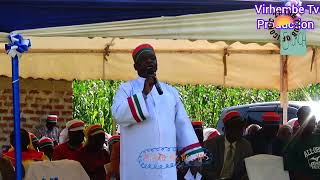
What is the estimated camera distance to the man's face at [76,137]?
7.59m

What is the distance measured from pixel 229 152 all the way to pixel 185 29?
2003mm

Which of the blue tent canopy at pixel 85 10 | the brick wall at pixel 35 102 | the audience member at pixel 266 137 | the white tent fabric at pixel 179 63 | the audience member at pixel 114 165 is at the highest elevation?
the blue tent canopy at pixel 85 10

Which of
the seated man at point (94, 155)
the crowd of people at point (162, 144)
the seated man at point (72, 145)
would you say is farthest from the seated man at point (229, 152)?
the seated man at point (72, 145)

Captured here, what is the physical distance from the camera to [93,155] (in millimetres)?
7441

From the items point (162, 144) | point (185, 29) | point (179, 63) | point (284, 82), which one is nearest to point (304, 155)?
point (185, 29)

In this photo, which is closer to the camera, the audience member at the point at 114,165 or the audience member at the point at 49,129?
the audience member at the point at 114,165

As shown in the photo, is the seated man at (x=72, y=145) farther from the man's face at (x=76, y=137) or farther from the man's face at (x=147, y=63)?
the man's face at (x=147, y=63)

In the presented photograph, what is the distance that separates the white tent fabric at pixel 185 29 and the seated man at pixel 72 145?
82.7 inches

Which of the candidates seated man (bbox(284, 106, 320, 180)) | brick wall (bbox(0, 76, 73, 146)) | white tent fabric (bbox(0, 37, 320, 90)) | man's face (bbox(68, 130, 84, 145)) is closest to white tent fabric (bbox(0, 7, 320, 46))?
seated man (bbox(284, 106, 320, 180))

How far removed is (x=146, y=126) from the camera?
16.8 ft

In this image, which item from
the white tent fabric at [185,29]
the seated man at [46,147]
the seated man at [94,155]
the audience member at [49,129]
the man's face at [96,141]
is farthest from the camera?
the audience member at [49,129]

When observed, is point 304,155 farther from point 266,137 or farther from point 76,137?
point 76,137

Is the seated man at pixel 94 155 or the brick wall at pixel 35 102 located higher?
the brick wall at pixel 35 102

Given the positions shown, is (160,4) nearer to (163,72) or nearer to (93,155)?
(93,155)
